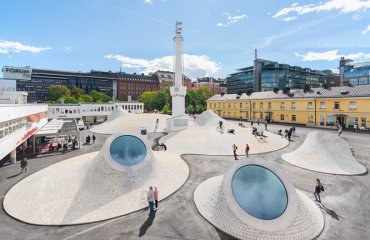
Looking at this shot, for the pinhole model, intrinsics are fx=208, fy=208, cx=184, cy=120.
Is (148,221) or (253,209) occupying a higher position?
(253,209)

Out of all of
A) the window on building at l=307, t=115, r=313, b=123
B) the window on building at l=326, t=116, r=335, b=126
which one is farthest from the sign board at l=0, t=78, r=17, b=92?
the window on building at l=326, t=116, r=335, b=126

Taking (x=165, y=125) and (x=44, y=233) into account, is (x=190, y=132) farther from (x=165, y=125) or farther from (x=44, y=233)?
(x=44, y=233)

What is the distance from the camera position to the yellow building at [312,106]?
4174 centimetres

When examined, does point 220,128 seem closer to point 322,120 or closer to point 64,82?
point 322,120

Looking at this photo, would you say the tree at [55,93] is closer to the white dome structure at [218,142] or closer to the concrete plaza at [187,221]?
the white dome structure at [218,142]

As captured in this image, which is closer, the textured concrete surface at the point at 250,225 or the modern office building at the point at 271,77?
the textured concrete surface at the point at 250,225

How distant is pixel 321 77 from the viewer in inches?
5699

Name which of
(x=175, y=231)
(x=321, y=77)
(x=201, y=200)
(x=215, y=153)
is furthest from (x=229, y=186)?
(x=321, y=77)

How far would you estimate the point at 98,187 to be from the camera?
1506 cm

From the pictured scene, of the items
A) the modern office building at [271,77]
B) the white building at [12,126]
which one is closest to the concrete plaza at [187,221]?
the white building at [12,126]

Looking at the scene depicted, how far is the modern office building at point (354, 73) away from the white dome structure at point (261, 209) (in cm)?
13086

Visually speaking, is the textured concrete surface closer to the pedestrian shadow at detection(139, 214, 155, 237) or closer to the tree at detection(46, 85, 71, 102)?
the pedestrian shadow at detection(139, 214, 155, 237)

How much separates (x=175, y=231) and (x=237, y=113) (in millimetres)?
62445

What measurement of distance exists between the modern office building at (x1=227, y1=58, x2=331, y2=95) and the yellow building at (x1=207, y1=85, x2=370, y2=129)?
58.7m
